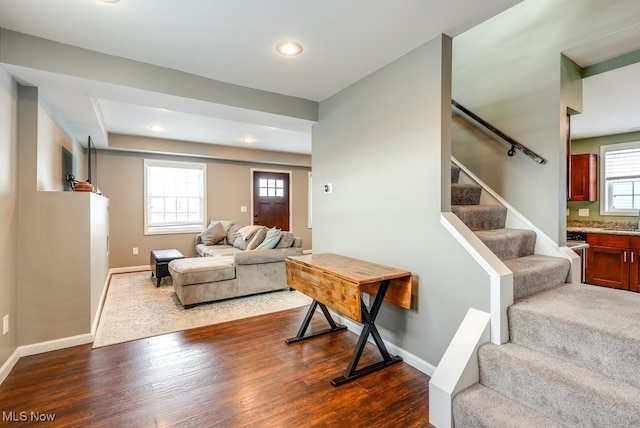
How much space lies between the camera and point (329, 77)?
2756 mm

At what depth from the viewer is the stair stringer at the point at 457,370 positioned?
5.37 ft

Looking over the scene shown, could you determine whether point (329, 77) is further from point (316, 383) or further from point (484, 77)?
point (316, 383)

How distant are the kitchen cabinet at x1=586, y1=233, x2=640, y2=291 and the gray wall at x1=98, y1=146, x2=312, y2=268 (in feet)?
20.2

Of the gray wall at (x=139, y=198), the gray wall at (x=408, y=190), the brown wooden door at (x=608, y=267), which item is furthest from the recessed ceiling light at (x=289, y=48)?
the brown wooden door at (x=608, y=267)

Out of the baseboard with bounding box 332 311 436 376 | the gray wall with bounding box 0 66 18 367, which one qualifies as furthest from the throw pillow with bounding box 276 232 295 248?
the gray wall with bounding box 0 66 18 367

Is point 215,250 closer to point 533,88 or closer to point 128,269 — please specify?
point 128,269

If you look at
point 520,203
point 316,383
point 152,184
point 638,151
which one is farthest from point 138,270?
point 638,151

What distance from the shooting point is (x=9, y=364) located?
2.24 metres

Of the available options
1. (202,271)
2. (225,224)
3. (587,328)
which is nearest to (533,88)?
(587,328)

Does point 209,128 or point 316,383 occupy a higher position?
point 209,128

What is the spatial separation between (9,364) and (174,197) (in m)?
4.30

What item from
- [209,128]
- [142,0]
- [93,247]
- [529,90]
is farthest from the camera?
[209,128]

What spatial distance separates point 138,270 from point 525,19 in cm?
680

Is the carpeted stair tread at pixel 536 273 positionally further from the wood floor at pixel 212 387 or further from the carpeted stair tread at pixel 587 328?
the wood floor at pixel 212 387
